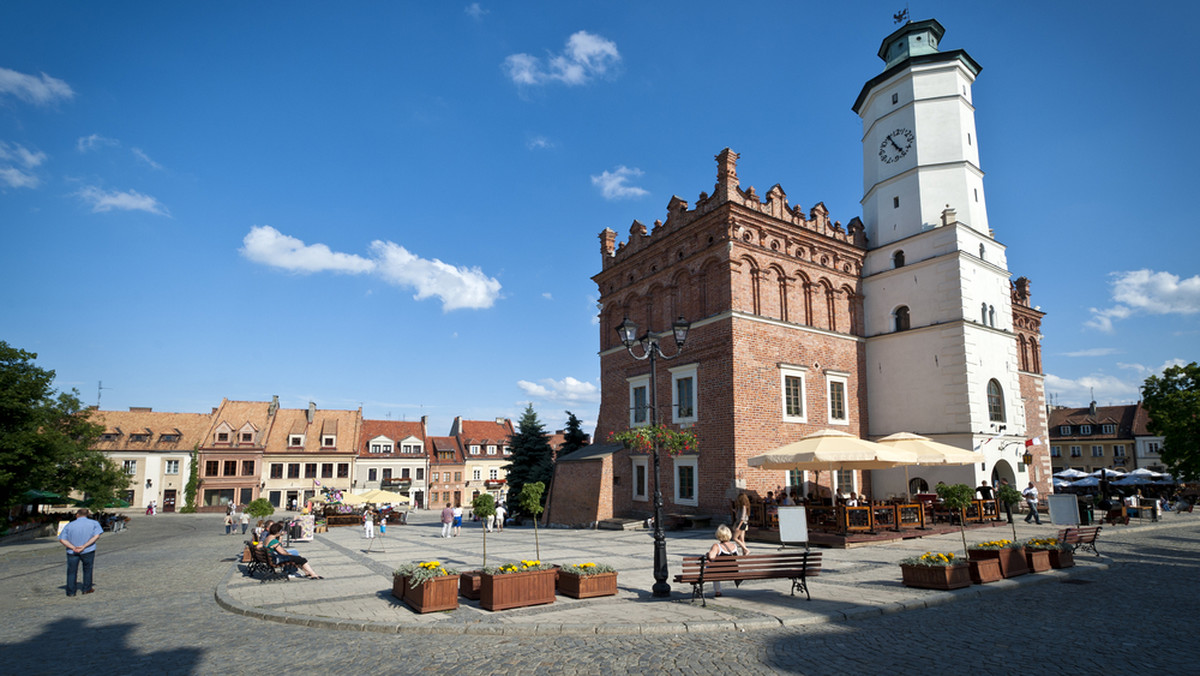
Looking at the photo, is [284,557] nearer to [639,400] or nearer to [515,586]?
[515,586]

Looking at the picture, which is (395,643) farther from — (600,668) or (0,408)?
(0,408)

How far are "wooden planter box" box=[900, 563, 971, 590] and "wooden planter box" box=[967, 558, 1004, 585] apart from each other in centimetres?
16

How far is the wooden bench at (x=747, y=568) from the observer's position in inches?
378

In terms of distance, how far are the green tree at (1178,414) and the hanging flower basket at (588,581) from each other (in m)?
35.8

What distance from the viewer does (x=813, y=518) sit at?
61.4ft

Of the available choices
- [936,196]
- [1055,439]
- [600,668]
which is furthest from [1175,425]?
[600,668]

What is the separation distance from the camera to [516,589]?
957cm

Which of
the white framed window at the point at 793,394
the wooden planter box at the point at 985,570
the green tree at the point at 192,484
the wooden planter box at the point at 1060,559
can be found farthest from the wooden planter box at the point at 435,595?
the green tree at the point at 192,484

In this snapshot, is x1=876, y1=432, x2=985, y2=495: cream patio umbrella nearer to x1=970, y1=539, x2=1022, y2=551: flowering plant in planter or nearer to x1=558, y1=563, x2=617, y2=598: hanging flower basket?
x1=970, y1=539, x2=1022, y2=551: flowering plant in planter

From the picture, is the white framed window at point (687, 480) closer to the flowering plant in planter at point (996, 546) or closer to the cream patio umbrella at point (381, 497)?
the flowering plant in planter at point (996, 546)

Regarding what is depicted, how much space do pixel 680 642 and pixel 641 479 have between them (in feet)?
61.9

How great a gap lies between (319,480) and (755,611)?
5782 cm

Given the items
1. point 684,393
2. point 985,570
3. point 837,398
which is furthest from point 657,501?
point 837,398

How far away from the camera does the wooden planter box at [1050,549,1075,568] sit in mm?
12805
